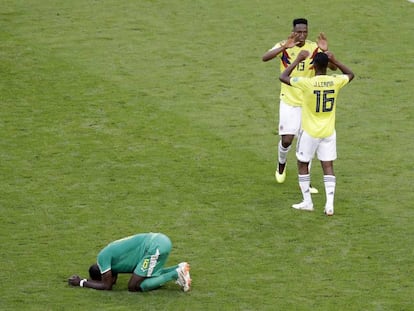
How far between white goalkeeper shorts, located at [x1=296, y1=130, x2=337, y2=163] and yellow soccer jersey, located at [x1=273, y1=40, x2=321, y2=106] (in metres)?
1.04

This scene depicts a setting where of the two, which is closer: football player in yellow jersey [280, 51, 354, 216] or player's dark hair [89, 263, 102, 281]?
player's dark hair [89, 263, 102, 281]

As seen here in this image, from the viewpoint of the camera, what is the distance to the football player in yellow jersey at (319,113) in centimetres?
1584

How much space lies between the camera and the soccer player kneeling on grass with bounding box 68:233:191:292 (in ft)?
44.7

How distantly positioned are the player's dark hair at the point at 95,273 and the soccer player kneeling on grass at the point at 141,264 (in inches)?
2.4

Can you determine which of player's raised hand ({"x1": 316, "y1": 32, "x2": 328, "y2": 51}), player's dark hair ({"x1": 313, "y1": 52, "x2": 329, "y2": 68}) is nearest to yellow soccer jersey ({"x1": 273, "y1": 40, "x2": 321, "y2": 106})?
player's raised hand ({"x1": 316, "y1": 32, "x2": 328, "y2": 51})

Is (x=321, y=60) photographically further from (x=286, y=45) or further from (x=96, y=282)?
→ (x=96, y=282)

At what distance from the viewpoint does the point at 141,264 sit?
13.6 metres

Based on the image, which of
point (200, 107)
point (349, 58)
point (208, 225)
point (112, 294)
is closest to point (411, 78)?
point (349, 58)

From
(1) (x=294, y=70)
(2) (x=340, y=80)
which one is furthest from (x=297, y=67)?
(2) (x=340, y=80)

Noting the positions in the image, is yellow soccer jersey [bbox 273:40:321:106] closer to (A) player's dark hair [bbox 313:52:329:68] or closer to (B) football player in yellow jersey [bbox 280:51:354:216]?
(B) football player in yellow jersey [bbox 280:51:354:216]

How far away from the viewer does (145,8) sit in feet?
89.4

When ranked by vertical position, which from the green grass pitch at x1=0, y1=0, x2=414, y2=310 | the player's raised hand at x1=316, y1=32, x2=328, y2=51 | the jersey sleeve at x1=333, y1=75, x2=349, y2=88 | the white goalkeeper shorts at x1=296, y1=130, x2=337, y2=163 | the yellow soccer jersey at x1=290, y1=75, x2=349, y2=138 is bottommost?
the green grass pitch at x1=0, y1=0, x2=414, y2=310

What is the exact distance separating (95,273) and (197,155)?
19.1 feet

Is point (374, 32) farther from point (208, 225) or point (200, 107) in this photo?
point (208, 225)
